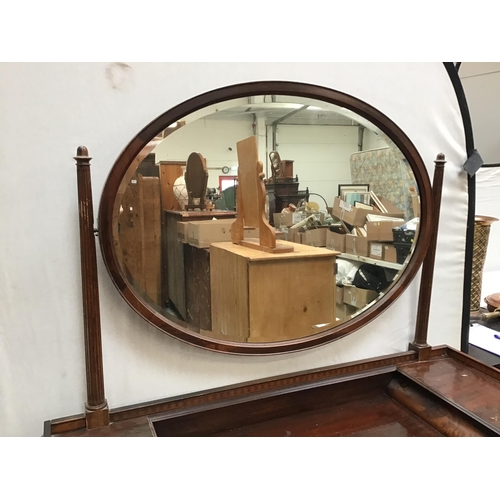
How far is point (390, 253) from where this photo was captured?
768 millimetres

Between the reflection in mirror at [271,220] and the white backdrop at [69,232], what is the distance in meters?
0.05

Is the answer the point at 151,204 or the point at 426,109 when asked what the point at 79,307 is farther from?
the point at 426,109

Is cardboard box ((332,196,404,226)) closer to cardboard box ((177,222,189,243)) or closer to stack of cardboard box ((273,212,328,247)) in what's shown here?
stack of cardboard box ((273,212,328,247))

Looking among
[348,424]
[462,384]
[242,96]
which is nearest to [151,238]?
[242,96]

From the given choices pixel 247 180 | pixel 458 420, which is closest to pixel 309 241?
pixel 247 180

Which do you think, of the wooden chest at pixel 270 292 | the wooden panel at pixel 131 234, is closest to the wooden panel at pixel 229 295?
the wooden chest at pixel 270 292

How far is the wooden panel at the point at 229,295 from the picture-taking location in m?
0.67

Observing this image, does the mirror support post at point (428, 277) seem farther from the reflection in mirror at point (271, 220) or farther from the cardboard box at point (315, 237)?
the cardboard box at point (315, 237)

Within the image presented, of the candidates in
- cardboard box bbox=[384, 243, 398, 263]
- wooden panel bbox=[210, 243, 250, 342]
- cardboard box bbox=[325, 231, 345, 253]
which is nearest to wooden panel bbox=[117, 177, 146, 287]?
wooden panel bbox=[210, 243, 250, 342]

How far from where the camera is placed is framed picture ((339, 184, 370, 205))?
2.36ft

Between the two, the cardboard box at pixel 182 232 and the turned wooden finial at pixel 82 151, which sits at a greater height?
the turned wooden finial at pixel 82 151

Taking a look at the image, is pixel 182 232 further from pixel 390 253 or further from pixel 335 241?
pixel 390 253

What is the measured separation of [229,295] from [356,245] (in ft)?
0.84

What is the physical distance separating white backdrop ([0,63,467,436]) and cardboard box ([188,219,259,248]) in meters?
0.15
